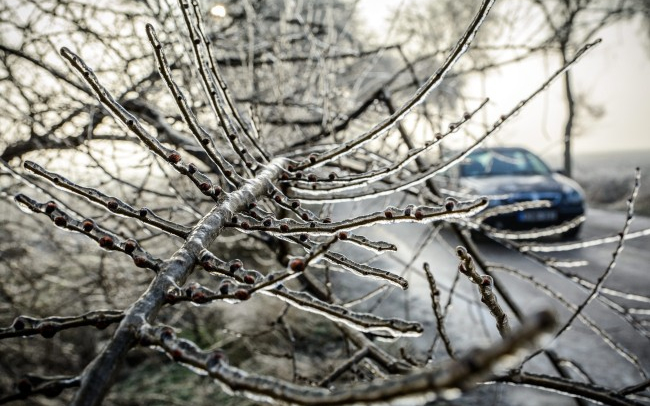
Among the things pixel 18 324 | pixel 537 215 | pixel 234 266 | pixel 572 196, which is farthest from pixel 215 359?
pixel 572 196

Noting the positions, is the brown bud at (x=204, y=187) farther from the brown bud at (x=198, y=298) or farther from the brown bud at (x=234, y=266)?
the brown bud at (x=198, y=298)

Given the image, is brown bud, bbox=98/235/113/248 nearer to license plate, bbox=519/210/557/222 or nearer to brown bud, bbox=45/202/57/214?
brown bud, bbox=45/202/57/214

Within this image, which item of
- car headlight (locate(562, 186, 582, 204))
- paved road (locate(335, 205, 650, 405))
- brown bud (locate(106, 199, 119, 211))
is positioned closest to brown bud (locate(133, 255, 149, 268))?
brown bud (locate(106, 199, 119, 211))

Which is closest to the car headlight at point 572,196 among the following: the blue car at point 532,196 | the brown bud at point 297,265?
the blue car at point 532,196

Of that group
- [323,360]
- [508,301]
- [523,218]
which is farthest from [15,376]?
[523,218]

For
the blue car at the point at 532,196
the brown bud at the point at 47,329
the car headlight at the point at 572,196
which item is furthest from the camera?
the car headlight at the point at 572,196

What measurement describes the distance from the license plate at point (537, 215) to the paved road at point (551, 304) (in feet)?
2.32

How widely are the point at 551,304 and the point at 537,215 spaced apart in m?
2.52

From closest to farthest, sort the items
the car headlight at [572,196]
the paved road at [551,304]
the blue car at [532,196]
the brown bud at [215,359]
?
the brown bud at [215,359]
the paved road at [551,304]
the blue car at [532,196]
the car headlight at [572,196]

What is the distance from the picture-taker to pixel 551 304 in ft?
17.4

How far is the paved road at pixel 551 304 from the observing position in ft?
13.6

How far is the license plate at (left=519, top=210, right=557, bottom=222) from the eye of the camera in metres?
7.28

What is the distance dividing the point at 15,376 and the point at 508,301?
4.44 metres

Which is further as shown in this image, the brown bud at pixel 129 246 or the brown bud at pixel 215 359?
the brown bud at pixel 129 246
